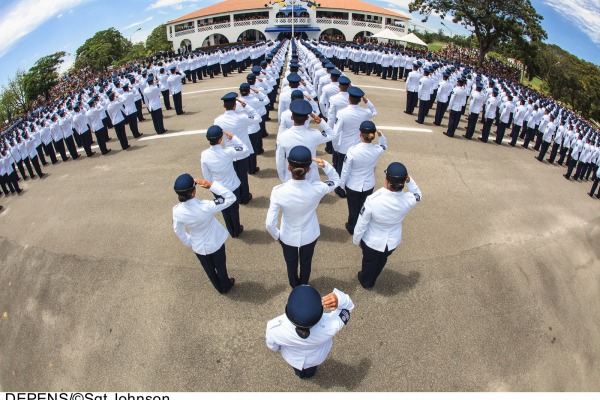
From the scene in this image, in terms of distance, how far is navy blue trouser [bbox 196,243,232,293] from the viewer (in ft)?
14.2

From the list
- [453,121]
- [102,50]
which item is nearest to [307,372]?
[453,121]

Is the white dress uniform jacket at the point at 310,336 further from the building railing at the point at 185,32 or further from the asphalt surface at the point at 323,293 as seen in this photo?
the building railing at the point at 185,32

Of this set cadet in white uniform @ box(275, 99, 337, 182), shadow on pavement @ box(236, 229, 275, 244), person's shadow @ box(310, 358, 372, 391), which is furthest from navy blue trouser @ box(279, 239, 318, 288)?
shadow on pavement @ box(236, 229, 275, 244)

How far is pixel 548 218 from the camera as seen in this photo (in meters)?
6.83

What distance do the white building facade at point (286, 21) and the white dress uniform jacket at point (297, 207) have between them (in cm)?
5661

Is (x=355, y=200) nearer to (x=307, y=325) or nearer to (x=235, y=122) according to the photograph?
(x=235, y=122)

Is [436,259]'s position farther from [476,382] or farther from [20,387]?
[20,387]

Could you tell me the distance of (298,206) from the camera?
12.4ft

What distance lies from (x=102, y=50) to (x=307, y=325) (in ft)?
240

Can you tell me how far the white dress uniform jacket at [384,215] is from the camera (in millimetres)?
3887

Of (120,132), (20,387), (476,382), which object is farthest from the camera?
(120,132)

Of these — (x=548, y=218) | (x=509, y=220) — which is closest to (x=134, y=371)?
(x=509, y=220)

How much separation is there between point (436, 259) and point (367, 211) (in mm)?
2177

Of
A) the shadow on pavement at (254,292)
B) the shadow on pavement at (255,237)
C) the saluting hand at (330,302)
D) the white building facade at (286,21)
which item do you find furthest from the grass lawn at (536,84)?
the saluting hand at (330,302)
